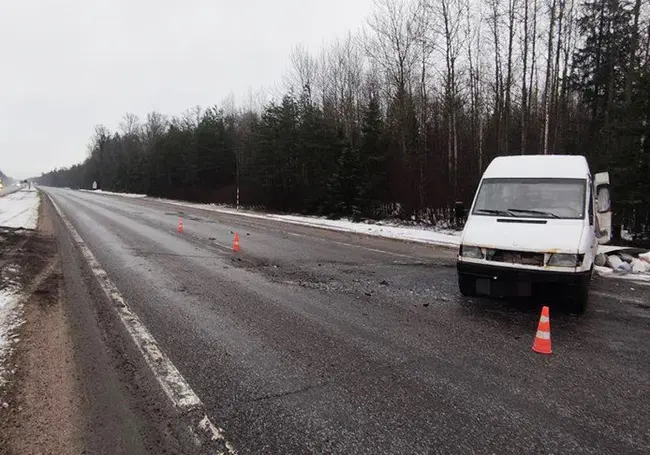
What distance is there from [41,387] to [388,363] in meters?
3.16

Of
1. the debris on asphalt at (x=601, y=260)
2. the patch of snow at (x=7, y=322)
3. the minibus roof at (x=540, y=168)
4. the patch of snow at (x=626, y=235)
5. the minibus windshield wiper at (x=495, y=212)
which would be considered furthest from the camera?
the patch of snow at (x=626, y=235)

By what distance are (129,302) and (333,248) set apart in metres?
7.58

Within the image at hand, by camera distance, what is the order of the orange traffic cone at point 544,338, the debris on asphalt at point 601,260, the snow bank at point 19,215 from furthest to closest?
the snow bank at point 19,215, the debris on asphalt at point 601,260, the orange traffic cone at point 544,338

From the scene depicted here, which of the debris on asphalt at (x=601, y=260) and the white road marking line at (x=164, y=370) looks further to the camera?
the debris on asphalt at (x=601, y=260)

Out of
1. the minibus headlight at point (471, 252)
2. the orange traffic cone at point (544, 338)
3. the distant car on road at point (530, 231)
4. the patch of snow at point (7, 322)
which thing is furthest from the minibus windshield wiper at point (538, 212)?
the patch of snow at point (7, 322)

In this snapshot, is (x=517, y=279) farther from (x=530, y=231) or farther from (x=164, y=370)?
(x=164, y=370)

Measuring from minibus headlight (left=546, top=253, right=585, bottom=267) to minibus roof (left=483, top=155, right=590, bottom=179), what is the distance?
2122mm

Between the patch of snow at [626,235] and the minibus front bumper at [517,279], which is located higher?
the minibus front bumper at [517,279]

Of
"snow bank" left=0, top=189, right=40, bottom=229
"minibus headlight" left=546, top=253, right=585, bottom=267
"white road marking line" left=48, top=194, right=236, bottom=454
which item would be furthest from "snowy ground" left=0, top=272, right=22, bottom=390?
"snow bank" left=0, top=189, right=40, bottom=229

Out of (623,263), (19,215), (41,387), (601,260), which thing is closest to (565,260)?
(601,260)

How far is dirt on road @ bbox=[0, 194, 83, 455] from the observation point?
10.2 feet

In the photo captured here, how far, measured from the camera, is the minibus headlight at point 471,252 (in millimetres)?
6600

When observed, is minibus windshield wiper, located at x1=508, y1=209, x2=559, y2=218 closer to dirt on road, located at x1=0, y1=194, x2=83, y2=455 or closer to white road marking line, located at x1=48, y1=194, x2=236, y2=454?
white road marking line, located at x1=48, y1=194, x2=236, y2=454

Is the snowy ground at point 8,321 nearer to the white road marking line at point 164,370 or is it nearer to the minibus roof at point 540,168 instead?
the white road marking line at point 164,370
